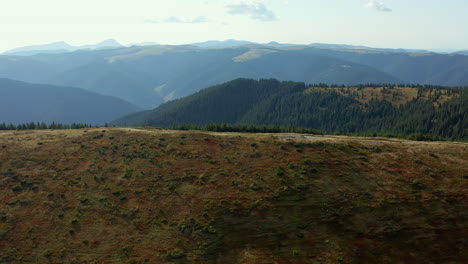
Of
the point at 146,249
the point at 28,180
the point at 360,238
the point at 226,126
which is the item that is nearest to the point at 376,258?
A: the point at 360,238

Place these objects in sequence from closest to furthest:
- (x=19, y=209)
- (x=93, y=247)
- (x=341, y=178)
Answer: (x=93, y=247) < (x=19, y=209) < (x=341, y=178)

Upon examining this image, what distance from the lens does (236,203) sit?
46594 millimetres

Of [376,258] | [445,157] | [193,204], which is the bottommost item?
[376,258]

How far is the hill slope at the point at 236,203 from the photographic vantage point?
3869 centimetres

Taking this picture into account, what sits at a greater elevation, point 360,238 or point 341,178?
point 341,178

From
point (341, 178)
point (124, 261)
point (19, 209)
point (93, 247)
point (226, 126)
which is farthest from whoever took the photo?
point (226, 126)

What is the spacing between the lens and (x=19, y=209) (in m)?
46.4

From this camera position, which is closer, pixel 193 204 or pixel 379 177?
pixel 193 204

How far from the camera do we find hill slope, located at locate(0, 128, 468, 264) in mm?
38688

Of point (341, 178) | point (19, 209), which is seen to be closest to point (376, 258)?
point (341, 178)

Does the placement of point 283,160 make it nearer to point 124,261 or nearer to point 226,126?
point 124,261

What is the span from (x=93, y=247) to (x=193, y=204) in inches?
624

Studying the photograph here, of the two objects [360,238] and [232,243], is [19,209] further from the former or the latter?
[360,238]

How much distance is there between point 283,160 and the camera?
199ft
